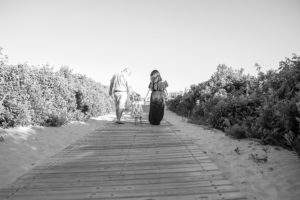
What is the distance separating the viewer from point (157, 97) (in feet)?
32.3

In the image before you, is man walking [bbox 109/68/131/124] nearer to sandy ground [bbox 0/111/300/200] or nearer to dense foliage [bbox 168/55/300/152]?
sandy ground [bbox 0/111/300/200]

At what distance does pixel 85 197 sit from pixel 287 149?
4461mm

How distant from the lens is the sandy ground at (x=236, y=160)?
3.75 m

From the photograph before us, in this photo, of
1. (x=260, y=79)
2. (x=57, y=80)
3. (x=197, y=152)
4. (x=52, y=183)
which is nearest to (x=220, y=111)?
(x=260, y=79)

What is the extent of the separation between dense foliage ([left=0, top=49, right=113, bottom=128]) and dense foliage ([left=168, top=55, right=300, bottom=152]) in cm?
626

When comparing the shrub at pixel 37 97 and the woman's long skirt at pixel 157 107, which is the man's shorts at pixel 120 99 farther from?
the shrub at pixel 37 97

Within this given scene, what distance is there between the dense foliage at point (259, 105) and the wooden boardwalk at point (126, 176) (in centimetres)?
168

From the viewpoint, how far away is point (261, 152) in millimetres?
5539

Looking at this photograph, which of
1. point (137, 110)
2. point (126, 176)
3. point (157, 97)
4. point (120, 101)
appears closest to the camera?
point (126, 176)

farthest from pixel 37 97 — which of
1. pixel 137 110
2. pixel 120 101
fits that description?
pixel 137 110

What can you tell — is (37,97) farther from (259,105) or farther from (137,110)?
(259,105)

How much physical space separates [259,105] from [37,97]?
8065mm

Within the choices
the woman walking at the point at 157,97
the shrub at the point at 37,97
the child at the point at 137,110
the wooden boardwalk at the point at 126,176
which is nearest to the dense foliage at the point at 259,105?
the wooden boardwalk at the point at 126,176

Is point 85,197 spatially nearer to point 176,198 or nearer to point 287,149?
point 176,198
